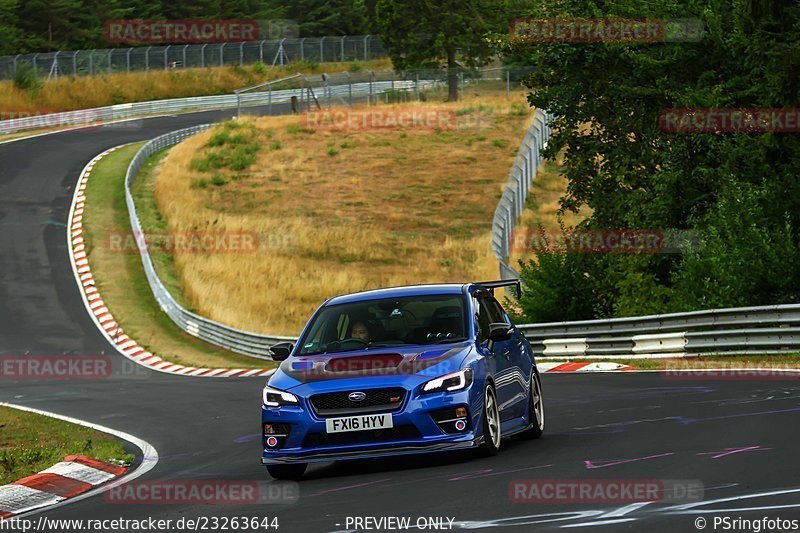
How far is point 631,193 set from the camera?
3055 centimetres

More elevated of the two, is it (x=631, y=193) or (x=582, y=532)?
(x=582, y=532)

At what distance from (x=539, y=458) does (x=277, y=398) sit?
7.22 feet

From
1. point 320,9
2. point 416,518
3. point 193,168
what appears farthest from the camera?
point 320,9

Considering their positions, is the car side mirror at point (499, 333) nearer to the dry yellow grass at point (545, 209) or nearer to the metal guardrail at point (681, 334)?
the metal guardrail at point (681, 334)

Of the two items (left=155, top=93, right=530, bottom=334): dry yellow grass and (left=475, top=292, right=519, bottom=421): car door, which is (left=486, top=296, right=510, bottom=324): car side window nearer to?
(left=475, top=292, right=519, bottom=421): car door

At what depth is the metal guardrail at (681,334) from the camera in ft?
69.5

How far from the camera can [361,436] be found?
441 inches

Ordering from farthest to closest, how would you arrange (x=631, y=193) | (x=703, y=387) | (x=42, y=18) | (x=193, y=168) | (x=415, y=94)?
(x=42, y=18)
(x=415, y=94)
(x=193, y=168)
(x=631, y=193)
(x=703, y=387)

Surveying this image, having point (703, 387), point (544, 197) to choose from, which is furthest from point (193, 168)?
point (703, 387)

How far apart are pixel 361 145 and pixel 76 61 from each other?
87.1 ft

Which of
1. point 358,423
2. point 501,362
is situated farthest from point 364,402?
point 501,362

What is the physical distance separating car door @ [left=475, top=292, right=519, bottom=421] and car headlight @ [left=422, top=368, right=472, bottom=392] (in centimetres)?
77

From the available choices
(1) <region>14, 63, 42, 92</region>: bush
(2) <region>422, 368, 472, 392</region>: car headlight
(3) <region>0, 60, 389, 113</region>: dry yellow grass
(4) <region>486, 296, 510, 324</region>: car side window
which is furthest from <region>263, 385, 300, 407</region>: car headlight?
(1) <region>14, 63, 42, 92</region>: bush

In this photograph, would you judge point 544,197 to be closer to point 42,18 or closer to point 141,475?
point 141,475
